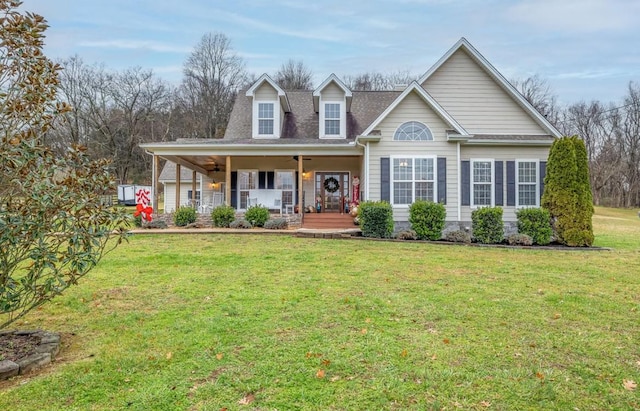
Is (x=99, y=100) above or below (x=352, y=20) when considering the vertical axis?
below

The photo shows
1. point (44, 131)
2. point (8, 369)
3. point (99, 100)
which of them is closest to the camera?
point (8, 369)

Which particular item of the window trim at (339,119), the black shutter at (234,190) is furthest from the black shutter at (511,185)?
the black shutter at (234,190)

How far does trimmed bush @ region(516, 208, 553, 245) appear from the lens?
1036cm

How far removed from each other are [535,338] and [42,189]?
4.81 metres

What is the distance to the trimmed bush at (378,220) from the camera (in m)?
10.9

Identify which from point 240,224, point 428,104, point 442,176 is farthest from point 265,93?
point 442,176

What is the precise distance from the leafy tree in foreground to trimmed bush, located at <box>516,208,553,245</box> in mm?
10760

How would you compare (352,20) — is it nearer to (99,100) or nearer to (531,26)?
(531,26)

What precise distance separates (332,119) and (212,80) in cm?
2346

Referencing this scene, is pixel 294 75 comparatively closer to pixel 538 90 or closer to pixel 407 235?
pixel 538 90

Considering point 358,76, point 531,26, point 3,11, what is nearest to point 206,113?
point 358,76

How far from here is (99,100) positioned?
110 ft

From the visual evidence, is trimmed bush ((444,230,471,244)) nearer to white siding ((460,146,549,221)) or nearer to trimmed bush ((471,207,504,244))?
trimmed bush ((471,207,504,244))

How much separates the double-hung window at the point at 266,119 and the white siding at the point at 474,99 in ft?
20.7
